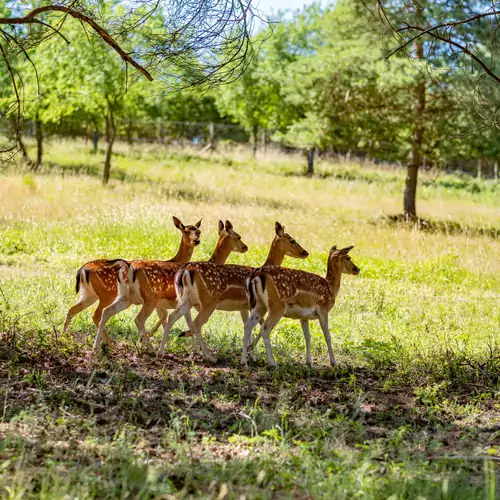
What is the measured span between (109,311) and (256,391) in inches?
70.2

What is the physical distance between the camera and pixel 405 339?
8.98 meters

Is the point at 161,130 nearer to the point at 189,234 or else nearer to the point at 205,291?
the point at 189,234

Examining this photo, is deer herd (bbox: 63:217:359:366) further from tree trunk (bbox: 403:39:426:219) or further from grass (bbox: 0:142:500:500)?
tree trunk (bbox: 403:39:426:219)

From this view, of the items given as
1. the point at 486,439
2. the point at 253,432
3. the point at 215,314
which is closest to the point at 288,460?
the point at 253,432

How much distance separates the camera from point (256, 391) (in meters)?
6.43

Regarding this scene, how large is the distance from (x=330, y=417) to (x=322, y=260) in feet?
26.7

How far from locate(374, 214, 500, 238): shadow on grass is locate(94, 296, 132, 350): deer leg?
39.4 ft

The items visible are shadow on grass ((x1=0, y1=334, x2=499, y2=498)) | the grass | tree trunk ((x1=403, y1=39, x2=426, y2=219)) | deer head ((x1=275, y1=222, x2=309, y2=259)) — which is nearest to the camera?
the grass

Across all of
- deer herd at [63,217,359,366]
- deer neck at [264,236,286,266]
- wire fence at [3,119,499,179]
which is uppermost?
wire fence at [3,119,499,179]

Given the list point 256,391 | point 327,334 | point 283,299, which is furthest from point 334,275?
point 256,391

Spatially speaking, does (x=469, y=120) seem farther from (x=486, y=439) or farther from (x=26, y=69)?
(x=486, y=439)

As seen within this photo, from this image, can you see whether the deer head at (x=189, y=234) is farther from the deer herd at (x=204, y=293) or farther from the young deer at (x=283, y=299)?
the young deer at (x=283, y=299)

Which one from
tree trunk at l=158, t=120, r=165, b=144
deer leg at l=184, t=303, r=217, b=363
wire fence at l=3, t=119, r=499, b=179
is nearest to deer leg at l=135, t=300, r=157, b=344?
deer leg at l=184, t=303, r=217, b=363

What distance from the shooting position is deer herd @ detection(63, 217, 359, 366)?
741 centimetres
